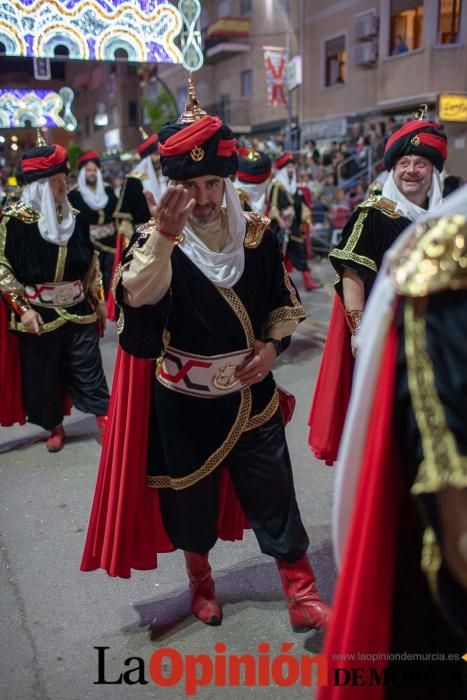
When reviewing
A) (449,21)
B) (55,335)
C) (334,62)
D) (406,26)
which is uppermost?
(406,26)

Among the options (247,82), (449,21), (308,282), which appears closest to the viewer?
(308,282)

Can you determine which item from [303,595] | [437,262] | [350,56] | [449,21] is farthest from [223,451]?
[350,56]

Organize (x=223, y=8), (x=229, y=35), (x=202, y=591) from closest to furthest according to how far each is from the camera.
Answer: (x=202, y=591)
(x=229, y=35)
(x=223, y=8)

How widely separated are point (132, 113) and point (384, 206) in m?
37.7

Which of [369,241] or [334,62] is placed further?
[334,62]

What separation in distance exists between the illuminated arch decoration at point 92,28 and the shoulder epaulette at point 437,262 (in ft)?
12.3

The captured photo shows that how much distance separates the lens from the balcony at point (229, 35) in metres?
23.4

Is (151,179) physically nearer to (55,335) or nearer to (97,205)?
(97,205)

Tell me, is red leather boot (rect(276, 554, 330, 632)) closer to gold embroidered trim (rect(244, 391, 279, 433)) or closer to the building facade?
gold embroidered trim (rect(244, 391, 279, 433))

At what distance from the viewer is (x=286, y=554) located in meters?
2.38

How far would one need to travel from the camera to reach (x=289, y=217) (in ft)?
28.6

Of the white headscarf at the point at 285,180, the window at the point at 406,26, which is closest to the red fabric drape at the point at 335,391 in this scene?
the white headscarf at the point at 285,180

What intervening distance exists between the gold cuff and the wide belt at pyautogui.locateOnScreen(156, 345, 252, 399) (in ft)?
2.56

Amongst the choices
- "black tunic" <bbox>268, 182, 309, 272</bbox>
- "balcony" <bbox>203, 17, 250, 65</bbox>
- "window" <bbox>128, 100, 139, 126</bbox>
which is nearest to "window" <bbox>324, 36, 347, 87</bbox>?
"balcony" <bbox>203, 17, 250, 65</bbox>
